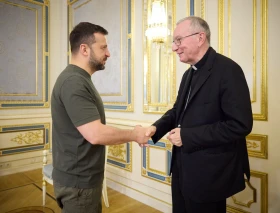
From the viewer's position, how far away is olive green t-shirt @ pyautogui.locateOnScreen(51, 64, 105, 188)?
1176mm

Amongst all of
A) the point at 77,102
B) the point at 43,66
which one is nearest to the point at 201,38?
the point at 77,102

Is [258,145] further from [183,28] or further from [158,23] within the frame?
[158,23]

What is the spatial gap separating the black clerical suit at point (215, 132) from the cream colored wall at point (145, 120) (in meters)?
0.76

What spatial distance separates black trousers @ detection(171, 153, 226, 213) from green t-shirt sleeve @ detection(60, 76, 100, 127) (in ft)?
2.07

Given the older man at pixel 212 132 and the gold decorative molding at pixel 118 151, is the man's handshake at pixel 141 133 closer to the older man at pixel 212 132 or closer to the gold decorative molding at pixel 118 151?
the older man at pixel 212 132

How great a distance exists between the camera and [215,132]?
3.82ft

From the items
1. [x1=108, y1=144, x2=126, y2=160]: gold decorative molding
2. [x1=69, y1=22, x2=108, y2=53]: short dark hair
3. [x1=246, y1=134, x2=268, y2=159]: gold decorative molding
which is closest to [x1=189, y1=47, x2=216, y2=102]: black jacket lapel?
[x1=69, y1=22, x2=108, y2=53]: short dark hair

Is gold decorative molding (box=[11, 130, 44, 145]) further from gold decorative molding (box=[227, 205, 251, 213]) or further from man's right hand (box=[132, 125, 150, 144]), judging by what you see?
gold decorative molding (box=[227, 205, 251, 213])

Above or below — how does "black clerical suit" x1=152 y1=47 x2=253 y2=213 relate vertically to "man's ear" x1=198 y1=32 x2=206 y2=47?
below

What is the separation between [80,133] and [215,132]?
0.72 meters

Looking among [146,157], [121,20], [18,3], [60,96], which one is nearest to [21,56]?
[18,3]

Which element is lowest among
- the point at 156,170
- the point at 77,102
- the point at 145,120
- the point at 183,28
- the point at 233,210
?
the point at 233,210

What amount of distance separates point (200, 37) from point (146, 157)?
6.10 feet

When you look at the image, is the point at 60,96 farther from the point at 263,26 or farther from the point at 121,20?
the point at 121,20
